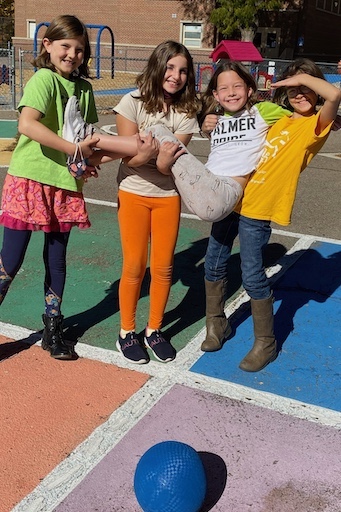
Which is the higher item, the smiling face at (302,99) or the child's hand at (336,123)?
the smiling face at (302,99)

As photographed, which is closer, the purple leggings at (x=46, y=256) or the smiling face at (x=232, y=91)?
the smiling face at (x=232, y=91)

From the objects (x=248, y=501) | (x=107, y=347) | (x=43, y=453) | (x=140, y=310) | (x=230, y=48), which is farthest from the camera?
(x=230, y=48)

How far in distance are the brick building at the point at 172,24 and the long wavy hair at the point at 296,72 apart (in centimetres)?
3624

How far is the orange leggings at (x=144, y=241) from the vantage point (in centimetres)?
351

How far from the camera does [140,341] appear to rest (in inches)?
156

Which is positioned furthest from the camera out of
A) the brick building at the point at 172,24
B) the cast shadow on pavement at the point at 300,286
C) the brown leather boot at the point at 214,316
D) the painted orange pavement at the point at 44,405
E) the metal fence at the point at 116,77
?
the brick building at the point at 172,24

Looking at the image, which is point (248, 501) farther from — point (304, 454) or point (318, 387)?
point (318, 387)

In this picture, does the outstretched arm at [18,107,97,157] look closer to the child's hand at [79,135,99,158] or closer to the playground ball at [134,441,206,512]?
the child's hand at [79,135,99,158]

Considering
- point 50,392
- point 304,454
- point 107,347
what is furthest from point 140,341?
point 304,454

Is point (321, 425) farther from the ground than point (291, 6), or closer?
closer

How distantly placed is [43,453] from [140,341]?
1284 millimetres

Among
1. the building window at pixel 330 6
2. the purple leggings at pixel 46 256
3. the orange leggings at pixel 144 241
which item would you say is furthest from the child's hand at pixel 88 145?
the building window at pixel 330 6

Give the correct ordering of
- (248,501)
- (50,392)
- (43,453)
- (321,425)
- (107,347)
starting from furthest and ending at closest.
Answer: (107,347) < (50,392) < (321,425) < (43,453) < (248,501)

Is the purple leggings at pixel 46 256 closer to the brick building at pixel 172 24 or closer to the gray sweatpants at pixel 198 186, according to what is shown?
the gray sweatpants at pixel 198 186
